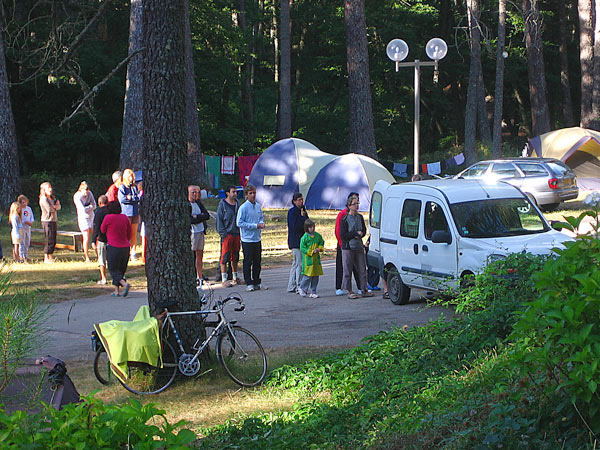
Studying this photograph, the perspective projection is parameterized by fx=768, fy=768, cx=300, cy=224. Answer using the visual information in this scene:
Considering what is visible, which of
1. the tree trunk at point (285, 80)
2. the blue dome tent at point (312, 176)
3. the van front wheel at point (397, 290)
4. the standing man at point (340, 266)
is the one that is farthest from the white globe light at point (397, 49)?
the tree trunk at point (285, 80)

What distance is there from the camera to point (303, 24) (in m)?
52.0

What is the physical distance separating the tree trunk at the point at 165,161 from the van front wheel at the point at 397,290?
14.8 feet

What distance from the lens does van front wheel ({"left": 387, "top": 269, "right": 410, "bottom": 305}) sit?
12.2 m

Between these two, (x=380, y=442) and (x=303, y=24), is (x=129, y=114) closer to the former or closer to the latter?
(x=380, y=442)

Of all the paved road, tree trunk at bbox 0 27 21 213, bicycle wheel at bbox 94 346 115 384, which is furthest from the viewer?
tree trunk at bbox 0 27 21 213

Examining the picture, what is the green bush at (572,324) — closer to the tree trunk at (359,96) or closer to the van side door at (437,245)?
the van side door at (437,245)

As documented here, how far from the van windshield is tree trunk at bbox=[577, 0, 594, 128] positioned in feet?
85.9

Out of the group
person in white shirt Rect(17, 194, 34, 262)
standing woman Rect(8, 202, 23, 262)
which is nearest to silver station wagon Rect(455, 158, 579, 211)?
person in white shirt Rect(17, 194, 34, 262)

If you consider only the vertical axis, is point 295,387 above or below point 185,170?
below

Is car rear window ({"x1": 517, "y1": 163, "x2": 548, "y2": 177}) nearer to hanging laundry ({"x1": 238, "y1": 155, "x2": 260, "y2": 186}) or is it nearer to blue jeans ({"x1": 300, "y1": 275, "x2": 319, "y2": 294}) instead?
blue jeans ({"x1": 300, "y1": 275, "x2": 319, "y2": 294})

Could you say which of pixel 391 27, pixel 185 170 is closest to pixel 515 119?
pixel 391 27

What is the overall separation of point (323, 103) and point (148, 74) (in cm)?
4324

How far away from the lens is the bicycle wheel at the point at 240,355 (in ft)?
27.2

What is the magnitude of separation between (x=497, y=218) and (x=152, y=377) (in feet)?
18.8
